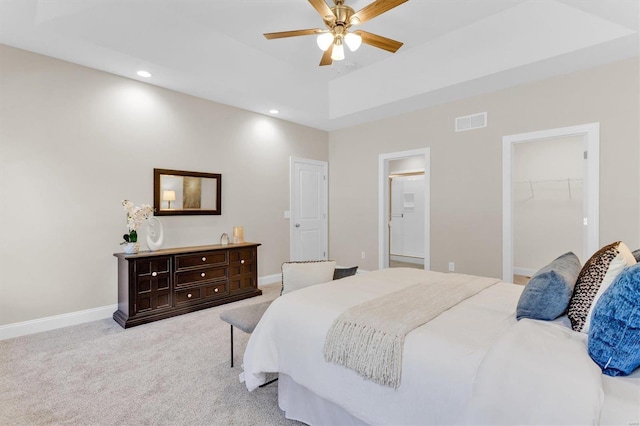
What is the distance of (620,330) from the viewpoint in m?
1.10

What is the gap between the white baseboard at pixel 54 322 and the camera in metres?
3.09

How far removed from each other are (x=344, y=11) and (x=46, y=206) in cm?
349

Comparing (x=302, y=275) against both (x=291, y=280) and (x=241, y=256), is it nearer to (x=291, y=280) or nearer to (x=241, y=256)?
(x=291, y=280)

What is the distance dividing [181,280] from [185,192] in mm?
1205

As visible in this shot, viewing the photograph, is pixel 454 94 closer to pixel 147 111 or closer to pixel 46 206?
pixel 147 111

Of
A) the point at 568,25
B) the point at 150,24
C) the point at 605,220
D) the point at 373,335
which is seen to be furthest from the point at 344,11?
the point at 605,220

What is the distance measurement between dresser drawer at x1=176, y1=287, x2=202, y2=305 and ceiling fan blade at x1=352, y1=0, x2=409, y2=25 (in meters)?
3.36

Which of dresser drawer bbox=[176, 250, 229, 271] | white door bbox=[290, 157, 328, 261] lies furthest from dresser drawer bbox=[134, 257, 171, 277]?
white door bbox=[290, 157, 328, 261]

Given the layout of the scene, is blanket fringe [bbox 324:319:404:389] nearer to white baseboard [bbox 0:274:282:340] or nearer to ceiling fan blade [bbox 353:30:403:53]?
ceiling fan blade [bbox 353:30:403:53]

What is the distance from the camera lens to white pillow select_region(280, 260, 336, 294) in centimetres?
224

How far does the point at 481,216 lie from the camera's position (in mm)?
4324

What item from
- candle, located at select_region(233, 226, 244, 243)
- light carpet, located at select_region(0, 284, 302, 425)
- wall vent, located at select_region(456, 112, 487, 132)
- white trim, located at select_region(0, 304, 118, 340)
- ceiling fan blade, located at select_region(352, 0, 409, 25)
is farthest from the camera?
candle, located at select_region(233, 226, 244, 243)

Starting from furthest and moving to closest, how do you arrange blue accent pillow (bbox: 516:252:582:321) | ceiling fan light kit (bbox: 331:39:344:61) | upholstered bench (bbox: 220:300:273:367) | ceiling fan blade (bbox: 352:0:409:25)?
ceiling fan light kit (bbox: 331:39:344:61) → ceiling fan blade (bbox: 352:0:409:25) → upholstered bench (bbox: 220:300:273:367) → blue accent pillow (bbox: 516:252:582:321)

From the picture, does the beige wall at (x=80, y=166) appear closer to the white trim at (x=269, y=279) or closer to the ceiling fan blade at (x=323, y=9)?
the white trim at (x=269, y=279)
